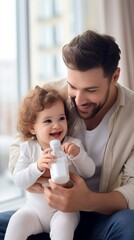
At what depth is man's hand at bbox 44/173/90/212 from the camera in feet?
3.96

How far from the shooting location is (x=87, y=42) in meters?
1.34

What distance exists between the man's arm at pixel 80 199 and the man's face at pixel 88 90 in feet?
1.04

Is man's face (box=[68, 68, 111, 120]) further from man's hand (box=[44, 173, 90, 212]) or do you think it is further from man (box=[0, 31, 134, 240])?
man's hand (box=[44, 173, 90, 212])

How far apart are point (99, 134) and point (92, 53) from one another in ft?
1.25

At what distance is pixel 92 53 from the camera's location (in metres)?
1.31

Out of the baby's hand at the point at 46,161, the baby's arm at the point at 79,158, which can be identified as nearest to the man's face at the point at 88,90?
the baby's arm at the point at 79,158

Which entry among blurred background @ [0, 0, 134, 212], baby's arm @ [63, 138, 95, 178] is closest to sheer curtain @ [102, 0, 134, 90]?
blurred background @ [0, 0, 134, 212]

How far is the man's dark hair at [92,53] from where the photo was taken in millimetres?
1315

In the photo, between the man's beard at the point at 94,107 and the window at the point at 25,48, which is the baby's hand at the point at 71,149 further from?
the window at the point at 25,48

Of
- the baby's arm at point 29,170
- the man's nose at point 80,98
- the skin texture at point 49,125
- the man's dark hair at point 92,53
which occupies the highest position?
the man's dark hair at point 92,53

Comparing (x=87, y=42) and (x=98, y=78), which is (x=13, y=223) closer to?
(x=98, y=78)

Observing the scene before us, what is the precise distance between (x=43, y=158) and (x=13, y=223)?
28cm

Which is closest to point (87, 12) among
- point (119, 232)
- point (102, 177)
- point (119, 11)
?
point (119, 11)

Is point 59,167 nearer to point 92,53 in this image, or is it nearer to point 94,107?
point 94,107
